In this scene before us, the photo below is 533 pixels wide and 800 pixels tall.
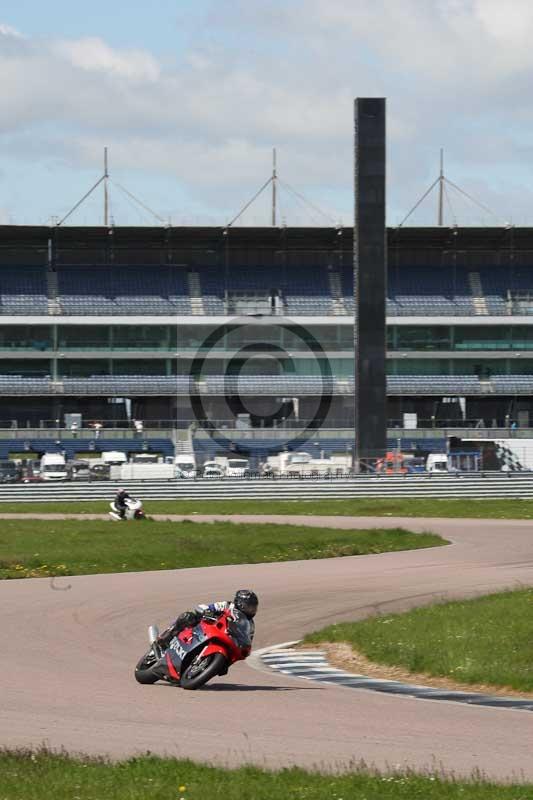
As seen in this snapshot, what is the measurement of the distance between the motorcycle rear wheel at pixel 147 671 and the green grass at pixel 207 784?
14.0 feet

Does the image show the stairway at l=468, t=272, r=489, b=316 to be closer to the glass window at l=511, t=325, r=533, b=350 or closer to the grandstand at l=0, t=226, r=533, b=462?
the grandstand at l=0, t=226, r=533, b=462

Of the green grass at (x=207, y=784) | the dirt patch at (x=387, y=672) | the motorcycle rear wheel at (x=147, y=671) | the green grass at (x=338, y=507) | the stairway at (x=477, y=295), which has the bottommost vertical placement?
the green grass at (x=338, y=507)

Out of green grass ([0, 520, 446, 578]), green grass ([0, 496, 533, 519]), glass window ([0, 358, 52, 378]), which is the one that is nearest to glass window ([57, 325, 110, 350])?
glass window ([0, 358, 52, 378])

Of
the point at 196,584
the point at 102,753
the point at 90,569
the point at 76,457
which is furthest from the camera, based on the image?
the point at 76,457

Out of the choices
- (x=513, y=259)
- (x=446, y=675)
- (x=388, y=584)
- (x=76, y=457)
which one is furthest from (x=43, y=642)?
(x=513, y=259)

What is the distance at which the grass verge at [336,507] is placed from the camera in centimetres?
4641

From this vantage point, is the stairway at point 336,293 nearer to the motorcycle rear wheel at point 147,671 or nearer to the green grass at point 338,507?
the green grass at point 338,507

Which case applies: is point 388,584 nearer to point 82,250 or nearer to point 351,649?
point 351,649

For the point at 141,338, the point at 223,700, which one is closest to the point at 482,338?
the point at 141,338

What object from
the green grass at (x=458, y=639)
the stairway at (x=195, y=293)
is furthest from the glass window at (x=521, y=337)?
the green grass at (x=458, y=639)

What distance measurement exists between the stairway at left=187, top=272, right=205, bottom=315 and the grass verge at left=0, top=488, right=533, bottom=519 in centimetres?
3657

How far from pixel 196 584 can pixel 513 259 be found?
229 ft

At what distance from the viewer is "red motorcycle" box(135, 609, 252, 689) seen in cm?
1357

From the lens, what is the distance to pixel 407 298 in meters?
90.0
